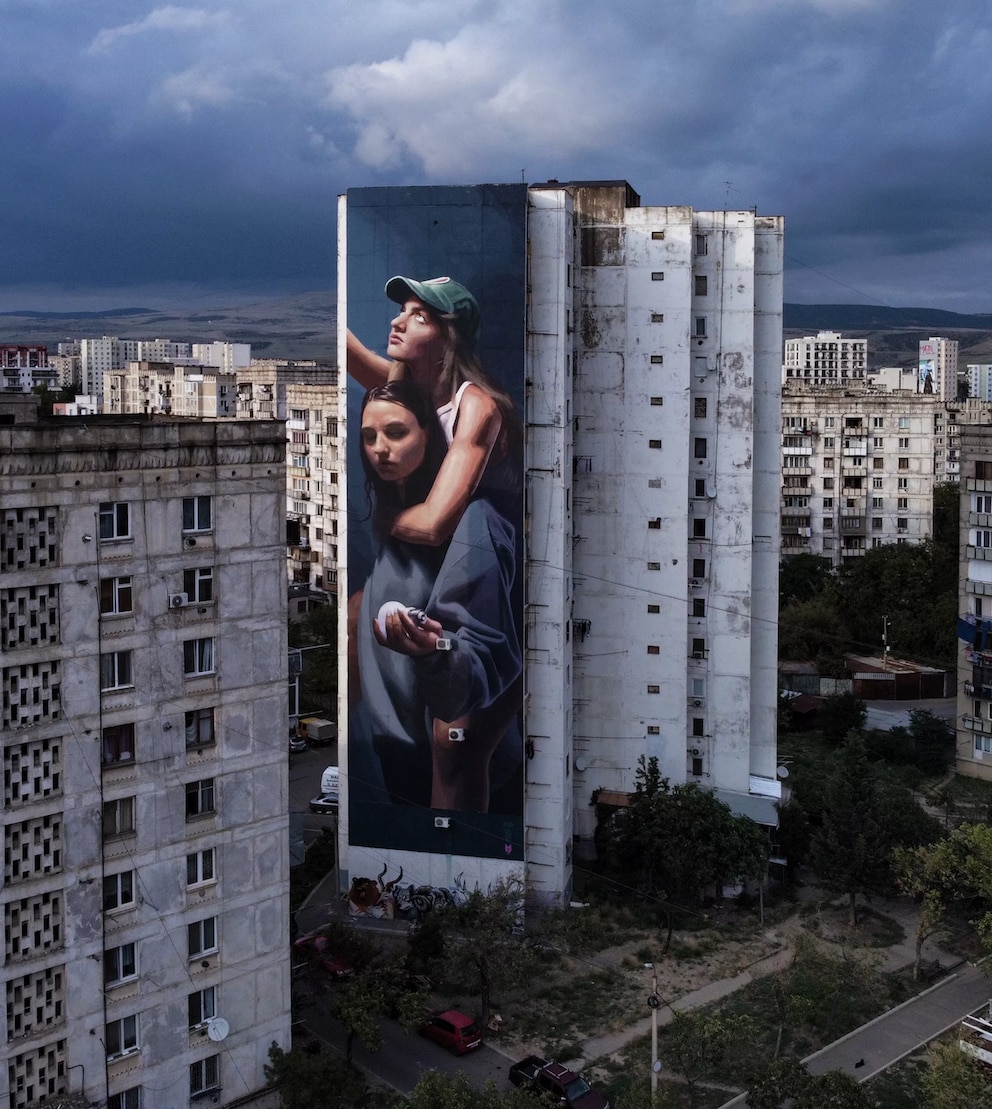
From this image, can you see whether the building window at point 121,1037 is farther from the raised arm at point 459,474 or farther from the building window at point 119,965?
the raised arm at point 459,474

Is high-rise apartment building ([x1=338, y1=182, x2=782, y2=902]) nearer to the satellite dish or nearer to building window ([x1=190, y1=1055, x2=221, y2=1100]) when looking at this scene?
A: building window ([x1=190, y1=1055, x2=221, y2=1100])

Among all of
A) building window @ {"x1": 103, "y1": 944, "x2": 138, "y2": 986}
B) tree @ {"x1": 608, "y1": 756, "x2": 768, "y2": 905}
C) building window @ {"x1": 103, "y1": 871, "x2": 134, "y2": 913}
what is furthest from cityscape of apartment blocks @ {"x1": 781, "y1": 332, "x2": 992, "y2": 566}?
building window @ {"x1": 103, "y1": 944, "x2": 138, "y2": 986}

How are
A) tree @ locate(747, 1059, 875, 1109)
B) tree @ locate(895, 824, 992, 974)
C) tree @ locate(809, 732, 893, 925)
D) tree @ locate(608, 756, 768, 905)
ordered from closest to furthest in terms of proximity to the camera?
tree @ locate(747, 1059, 875, 1109)
tree @ locate(895, 824, 992, 974)
tree @ locate(809, 732, 893, 925)
tree @ locate(608, 756, 768, 905)

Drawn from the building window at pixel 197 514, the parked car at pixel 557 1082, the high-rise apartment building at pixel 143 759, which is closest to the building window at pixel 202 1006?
the high-rise apartment building at pixel 143 759

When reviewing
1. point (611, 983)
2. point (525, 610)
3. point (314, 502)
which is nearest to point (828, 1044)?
point (611, 983)

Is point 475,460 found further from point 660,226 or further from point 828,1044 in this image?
point 828,1044
